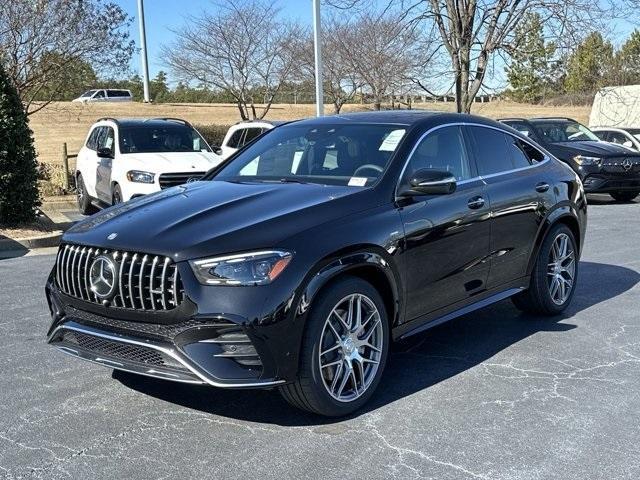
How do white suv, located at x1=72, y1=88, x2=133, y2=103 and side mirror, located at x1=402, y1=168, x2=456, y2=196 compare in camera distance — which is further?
white suv, located at x1=72, y1=88, x2=133, y2=103

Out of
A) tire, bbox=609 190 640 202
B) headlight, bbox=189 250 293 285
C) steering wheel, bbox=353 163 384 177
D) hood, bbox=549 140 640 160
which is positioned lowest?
tire, bbox=609 190 640 202

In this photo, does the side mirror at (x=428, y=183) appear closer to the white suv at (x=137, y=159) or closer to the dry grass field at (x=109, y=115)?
the white suv at (x=137, y=159)

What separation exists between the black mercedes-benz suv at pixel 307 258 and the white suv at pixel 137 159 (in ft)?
19.2

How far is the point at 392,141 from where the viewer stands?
16.1 feet

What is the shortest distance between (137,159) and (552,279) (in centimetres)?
756

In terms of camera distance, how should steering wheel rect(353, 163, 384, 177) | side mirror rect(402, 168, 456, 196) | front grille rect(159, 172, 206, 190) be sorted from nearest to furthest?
1. side mirror rect(402, 168, 456, 196)
2. steering wheel rect(353, 163, 384, 177)
3. front grille rect(159, 172, 206, 190)

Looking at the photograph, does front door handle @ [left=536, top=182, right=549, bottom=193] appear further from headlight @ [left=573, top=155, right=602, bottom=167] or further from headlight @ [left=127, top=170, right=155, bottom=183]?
headlight @ [left=573, top=155, right=602, bottom=167]

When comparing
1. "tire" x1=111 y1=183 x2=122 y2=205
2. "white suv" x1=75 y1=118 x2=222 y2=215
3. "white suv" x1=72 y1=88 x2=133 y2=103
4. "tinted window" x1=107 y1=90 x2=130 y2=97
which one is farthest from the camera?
"tinted window" x1=107 y1=90 x2=130 y2=97

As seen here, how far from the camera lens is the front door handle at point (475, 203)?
510 centimetres

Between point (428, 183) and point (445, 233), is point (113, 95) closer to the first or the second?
point (445, 233)

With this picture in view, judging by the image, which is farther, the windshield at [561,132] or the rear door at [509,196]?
the windshield at [561,132]

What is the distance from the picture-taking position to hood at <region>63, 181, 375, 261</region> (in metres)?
3.80

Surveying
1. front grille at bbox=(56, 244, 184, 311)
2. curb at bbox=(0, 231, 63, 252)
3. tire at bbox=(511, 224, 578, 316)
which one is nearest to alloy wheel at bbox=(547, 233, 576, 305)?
tire at bbox=(511, 224, 578, 316)

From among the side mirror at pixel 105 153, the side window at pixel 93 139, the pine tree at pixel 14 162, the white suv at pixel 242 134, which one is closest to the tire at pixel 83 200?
the side window at pixel 93 139
